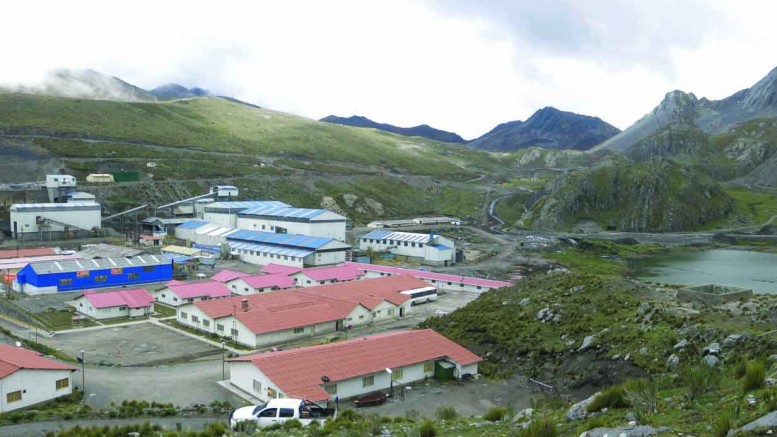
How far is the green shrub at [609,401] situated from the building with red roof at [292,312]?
948 inches

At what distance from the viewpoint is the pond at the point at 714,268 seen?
59750 mm

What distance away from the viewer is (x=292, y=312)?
36.3 meters

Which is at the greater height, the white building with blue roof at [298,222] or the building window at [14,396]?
the white building with blue roof at [298,222]

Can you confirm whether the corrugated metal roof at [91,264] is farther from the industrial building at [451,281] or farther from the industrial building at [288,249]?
the industrial building at [451,281]

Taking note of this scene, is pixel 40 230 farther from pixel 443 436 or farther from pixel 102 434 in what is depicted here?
pixel 443 436

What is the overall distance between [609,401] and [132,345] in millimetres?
28766

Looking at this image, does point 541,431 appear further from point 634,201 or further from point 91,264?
point 634,201

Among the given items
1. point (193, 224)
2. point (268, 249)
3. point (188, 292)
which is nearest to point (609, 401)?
point (188, 292)

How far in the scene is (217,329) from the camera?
36.0m

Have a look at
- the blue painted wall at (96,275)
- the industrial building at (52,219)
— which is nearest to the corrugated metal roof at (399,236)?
the blue painted wall at (96,275)

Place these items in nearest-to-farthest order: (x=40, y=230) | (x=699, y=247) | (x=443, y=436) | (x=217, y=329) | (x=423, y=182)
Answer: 1. (x=443, y=436)
2. (x=217, y=329)
3. (x=40, y=230)
4. (x=699, y=247)
5. (x=423, y=182)

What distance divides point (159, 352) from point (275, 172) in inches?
3315

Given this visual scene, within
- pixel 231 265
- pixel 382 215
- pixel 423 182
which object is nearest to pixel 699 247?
pixel 382 215

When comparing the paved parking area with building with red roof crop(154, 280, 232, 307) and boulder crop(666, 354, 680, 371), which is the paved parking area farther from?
boulder crop(666, 354, 680, 371)
